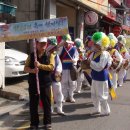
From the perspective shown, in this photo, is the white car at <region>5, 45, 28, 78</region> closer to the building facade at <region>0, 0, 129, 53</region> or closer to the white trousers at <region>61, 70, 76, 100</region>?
the building facade at <region>0, 0, 129, 53</region>

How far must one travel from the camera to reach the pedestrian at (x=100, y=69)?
8.20 meters

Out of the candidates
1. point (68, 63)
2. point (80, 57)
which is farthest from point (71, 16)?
point (68, 63)

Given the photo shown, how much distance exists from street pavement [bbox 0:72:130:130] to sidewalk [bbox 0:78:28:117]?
145 millimetres

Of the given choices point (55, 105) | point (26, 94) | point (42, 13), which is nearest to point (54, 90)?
point (55, 105)

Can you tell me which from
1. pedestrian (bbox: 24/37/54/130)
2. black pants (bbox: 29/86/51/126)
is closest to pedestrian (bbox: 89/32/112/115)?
pedestrian (bbox: 24/37/54/130)

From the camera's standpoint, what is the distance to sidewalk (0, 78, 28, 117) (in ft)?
29.3

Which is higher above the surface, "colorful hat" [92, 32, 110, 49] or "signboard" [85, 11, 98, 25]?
"signboard" [85, 11, 98, 25]

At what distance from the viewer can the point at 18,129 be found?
7.28 m

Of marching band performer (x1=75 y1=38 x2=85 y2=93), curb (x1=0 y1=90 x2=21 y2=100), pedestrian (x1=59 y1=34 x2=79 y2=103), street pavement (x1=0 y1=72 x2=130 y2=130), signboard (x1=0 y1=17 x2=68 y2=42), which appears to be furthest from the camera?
marching band performer (x1=75 y1=38 x2=85 y2=93)

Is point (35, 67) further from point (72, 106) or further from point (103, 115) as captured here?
point (72, 106)

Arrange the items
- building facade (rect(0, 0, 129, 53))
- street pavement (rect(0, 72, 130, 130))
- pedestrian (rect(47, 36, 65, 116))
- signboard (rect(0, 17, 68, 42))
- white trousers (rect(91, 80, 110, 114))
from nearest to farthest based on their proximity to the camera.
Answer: signboard (rect(0, 17, 68, 42)), street pavement (rect(0, 72, 130, 130)), pedestrian (rect(47, 36, 65, 116)), white trousers (rect(91, 80, 110, 114)), building facade (rect(0, 0, 129, 53))

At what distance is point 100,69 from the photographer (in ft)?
27.1

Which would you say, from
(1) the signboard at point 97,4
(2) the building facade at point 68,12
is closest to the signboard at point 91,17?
(2) the building facade at point 68,12

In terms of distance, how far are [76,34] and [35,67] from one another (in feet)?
45.1
